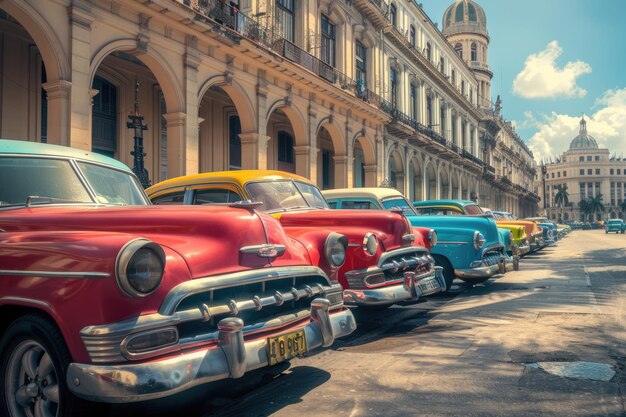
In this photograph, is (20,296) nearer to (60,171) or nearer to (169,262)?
(169,262)

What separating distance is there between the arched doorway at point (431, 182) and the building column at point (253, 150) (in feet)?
64.5

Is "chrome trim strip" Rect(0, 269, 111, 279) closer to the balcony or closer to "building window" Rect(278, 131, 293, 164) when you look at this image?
the balcony

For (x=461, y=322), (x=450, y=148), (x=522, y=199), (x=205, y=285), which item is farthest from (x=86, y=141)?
(x=522, y=199)

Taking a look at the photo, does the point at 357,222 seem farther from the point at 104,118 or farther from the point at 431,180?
the point at 431,180

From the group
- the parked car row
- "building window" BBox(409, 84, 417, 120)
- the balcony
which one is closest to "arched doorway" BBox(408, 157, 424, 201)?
"building window" BBox(409, 84, 417, 120)

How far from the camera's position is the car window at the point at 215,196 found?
5.88 m

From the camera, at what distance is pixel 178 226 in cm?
345

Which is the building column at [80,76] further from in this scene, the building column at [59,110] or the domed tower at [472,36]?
the domed tower at [472,36]

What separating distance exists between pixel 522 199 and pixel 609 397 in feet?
263

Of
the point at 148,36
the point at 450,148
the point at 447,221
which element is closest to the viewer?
the point at 447,221

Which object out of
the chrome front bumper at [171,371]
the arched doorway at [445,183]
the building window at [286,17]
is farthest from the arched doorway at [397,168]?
the chrome front bumper at [171,371]

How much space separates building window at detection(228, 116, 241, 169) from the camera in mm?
19281

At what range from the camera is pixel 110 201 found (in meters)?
4.18

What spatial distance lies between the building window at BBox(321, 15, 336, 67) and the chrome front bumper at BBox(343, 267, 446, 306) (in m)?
16.1
